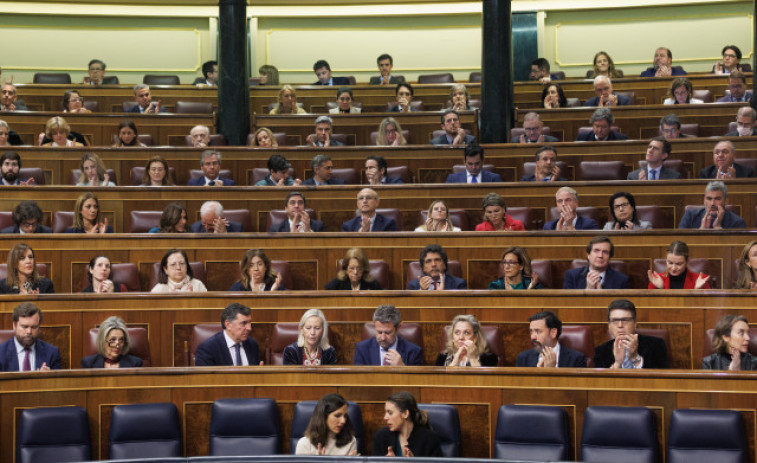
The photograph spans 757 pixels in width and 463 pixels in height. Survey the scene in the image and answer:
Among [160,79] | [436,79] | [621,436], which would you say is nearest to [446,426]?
[621,436]

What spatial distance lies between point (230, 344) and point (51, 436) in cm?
81

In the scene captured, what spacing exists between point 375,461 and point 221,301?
2.46 m

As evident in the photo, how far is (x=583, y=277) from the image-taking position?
4.77m

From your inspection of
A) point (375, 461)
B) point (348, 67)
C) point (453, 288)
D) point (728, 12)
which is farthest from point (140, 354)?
point (728, 12)

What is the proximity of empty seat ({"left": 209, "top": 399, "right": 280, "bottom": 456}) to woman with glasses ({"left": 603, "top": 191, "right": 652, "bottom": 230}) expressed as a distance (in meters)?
2.21

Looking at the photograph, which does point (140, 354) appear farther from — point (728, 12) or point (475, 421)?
point (728, 12)

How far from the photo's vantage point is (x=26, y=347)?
4.21m

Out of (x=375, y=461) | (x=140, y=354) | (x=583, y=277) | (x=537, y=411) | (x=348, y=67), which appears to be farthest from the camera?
(x=348, y=67)

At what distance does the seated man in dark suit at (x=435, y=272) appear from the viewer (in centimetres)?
478

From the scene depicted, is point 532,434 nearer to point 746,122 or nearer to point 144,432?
point 144,432

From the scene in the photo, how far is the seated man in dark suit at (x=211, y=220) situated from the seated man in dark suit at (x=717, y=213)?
2366 mm

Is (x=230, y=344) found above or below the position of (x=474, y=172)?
below

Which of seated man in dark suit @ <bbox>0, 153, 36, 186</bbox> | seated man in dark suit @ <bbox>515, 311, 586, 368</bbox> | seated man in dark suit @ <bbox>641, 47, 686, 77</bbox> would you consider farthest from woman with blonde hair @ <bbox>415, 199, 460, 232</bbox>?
seated man in dark suit @ <bbox>641, 47, 686, 77</bbox>

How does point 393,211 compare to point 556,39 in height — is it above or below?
below
